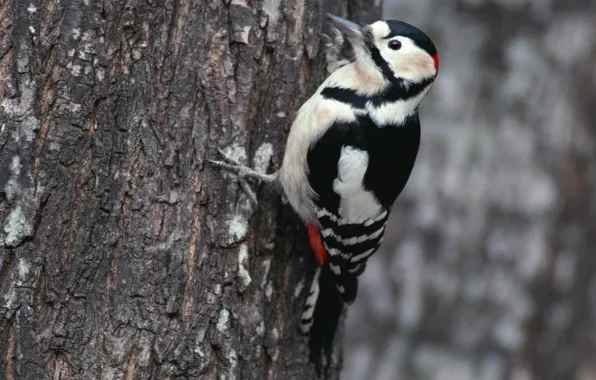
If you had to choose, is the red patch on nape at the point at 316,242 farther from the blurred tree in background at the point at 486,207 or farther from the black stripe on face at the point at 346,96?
the blurred tree in background at the point at 486,207

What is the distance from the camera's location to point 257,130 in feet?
10.6

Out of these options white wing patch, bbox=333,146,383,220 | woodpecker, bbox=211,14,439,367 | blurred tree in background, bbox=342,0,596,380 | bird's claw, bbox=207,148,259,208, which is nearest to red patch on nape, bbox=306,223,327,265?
woodpecker, bbox=211,14,439,367

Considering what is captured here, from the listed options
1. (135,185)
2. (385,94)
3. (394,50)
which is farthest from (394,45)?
(135,185)

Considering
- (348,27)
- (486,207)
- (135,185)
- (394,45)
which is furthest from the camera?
(486,207)

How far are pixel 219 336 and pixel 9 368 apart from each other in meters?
0.68

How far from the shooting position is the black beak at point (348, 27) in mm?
3340

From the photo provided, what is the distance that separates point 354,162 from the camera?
3420mm

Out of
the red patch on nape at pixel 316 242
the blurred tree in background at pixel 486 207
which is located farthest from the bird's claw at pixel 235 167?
the blurred tree in background at pixel 486 207

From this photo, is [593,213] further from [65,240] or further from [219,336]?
[65,240]

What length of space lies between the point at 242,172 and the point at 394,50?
33.3 inches

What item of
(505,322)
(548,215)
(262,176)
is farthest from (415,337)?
(262,176)

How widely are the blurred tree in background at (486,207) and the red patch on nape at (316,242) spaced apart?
5.77ft

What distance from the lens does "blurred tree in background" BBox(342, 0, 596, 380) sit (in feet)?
16.7

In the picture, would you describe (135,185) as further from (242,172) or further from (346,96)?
(346,96)
